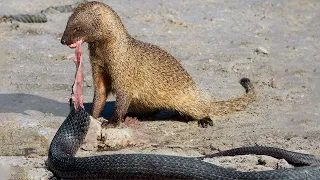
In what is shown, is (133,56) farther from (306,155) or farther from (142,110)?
(306,155)

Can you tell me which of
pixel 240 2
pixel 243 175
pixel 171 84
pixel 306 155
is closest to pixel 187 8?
pixel 240 2

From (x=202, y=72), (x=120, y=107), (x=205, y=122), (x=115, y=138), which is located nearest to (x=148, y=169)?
(x=115, y=138)

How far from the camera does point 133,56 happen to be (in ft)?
24.5

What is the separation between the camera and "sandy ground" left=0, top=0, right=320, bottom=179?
22.6 feet

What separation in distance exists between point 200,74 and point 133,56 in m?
1.84

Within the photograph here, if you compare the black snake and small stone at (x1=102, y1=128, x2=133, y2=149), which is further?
small stone at (x1=102, y1=128, x2=133, y2=149)

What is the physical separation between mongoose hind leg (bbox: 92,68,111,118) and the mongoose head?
394 millimetres

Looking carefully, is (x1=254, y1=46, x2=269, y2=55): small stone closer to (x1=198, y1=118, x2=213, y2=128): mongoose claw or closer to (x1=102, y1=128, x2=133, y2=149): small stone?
(x1=198, y1=118, x2=213, y2=128): mongoose claw

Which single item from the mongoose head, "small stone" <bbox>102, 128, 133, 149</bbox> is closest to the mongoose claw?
"small stone" <bbox>102, 128, 133, 149</bbox>

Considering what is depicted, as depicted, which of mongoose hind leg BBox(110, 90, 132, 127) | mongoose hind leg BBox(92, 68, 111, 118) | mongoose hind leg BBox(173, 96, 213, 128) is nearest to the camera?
mongoose hind leg BBox(110, 90, 132, 127)

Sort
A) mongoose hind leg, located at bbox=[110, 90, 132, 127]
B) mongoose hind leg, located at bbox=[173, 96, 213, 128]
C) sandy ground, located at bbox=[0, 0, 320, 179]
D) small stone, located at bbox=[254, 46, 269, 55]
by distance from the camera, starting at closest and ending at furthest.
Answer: sandy ground, located at bbox=[0, 0, 320, 179] < mongoose hind leg, located at bbox=[110, 90, 132, 127] < mongoose hind leg, located at bbox=[173, 96, 213, 128] < small stone, located at bbox=[254, 46, 269, 55]

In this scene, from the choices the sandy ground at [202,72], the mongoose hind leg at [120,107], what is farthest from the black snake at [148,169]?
the mongoose hind leg at [120,107]

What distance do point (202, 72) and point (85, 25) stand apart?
252 cm

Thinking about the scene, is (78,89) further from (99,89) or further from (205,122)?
(205,122)
